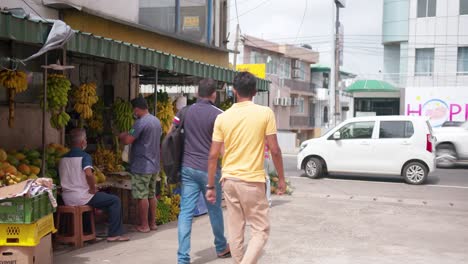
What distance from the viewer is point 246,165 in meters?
4.54

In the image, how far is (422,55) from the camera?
108ft

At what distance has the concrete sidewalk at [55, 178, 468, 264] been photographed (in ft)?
19.3

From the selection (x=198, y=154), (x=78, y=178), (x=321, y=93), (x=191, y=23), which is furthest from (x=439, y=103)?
(x=78, y=178)

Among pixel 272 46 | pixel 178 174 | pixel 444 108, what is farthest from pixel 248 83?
pixel 272 46

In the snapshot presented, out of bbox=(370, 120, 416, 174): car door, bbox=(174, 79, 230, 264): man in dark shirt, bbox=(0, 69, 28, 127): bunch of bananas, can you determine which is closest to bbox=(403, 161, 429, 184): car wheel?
bbox=(370, 120, 416, 174): car door

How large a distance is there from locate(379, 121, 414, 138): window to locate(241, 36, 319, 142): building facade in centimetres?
2218

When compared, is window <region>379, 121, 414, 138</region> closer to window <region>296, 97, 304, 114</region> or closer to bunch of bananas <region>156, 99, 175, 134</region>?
bunch of bananas <region>156, 99, 175, 134</region>

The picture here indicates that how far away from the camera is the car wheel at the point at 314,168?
14.6 metres

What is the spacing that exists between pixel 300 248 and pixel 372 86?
1148 inches

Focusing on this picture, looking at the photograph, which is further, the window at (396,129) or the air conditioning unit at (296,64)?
the air conditioning unit at (296,64)

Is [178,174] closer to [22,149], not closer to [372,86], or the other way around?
[22,149]

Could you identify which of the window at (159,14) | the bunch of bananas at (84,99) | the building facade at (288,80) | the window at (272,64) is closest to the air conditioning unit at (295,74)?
the building facade at (288,80)

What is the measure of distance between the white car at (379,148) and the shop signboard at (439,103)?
17.0 meters

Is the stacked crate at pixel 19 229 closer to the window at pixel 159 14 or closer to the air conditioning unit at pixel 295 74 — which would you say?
the window at pixel 159 14
